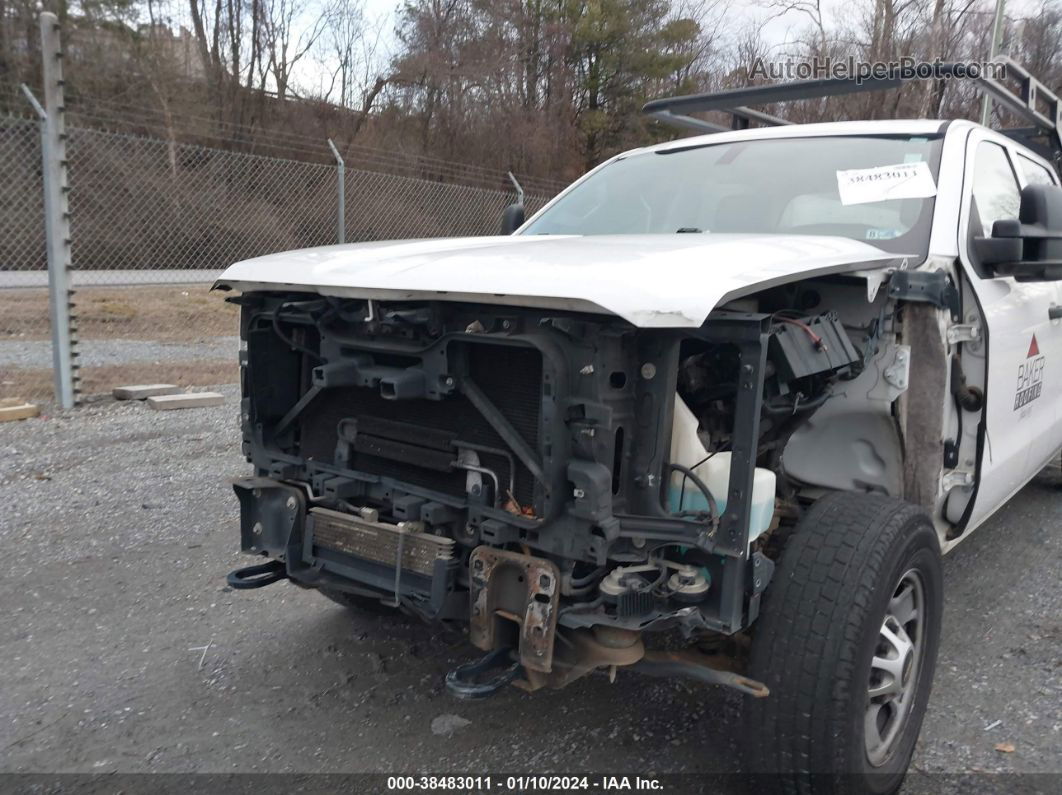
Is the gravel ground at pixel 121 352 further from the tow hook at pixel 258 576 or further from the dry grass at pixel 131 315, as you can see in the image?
the tow hook at pixel 258 576

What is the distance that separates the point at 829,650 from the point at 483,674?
0.90 m

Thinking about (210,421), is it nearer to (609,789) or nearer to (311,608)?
(311,608)

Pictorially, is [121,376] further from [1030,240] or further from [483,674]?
[1030,240]

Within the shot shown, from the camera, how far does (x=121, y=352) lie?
10.2 metres

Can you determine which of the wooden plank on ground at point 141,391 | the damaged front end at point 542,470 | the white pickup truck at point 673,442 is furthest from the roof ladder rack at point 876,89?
the wooden plank on ground at point 141,391

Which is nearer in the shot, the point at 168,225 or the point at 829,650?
the point at 829,650

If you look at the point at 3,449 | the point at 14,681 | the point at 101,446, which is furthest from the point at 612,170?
the point at 3,449

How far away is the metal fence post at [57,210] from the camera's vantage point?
22.1 ft

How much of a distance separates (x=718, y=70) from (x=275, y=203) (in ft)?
65.3

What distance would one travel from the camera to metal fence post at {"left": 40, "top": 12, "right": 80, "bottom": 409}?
674 centimetres

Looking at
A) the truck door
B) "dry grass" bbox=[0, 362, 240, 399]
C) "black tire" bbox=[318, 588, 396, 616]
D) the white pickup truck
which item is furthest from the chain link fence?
the truck door

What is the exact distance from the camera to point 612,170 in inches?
173

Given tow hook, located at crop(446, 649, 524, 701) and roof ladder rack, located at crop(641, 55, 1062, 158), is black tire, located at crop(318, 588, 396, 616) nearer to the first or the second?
tow hook, located at crop(446, 649, 524, 701)

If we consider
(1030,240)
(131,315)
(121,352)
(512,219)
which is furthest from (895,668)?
(131,315)
